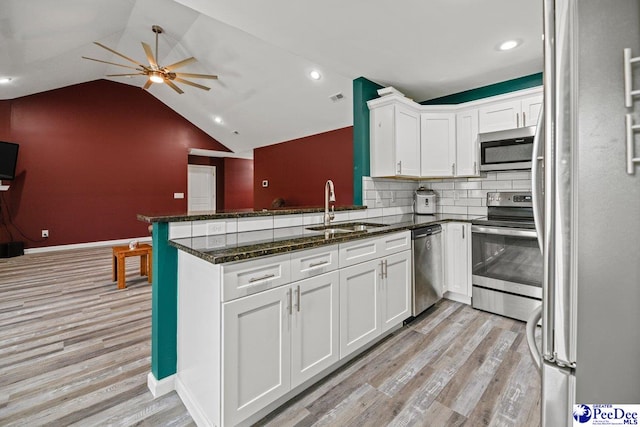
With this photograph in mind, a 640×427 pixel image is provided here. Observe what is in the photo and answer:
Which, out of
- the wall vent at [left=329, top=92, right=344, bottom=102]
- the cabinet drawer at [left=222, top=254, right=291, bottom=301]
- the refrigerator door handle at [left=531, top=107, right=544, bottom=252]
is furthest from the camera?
the wall vent at [left=329, top=92, right=344, bottom=102]

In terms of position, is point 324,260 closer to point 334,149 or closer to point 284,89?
point 284,89

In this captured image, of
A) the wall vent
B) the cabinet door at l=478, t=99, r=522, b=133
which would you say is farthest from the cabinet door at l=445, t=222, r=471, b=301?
the wall vent

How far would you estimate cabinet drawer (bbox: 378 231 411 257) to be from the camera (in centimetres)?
218


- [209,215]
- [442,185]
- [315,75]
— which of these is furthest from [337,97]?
[209,215]

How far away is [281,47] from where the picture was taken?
2719 millimetres

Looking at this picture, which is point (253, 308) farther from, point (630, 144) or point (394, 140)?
point (394, 140)

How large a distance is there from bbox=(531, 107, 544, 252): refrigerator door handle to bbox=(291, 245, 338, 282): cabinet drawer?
108 cm

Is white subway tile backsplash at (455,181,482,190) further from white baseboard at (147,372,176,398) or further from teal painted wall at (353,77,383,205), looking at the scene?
white baseboard at (147,372,176,398)

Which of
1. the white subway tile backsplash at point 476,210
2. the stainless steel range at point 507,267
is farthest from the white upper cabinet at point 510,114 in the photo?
the white subway tile backsplash at point 476,210

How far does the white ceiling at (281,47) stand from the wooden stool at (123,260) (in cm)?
279

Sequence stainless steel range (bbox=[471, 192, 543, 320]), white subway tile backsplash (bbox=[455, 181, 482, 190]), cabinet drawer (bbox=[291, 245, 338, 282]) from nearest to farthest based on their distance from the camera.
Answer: cabinet drawer (bbox=[291, 245, 338, 282]), stainless steel range (bbox=[471, 192, 543, 320]), white subway tile backsplash (bbox=[455, 181, 482, 190])

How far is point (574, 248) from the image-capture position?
0.67 m

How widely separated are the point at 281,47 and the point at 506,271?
9.83 feet

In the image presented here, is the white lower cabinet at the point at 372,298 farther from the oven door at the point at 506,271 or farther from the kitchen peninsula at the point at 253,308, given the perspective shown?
the oven door at the point at 506,271
